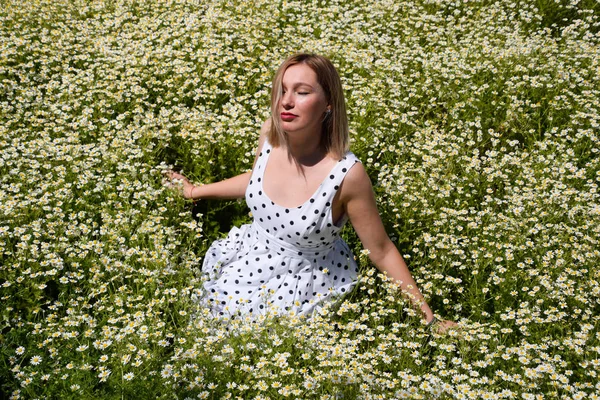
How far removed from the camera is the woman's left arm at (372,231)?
4082 mm

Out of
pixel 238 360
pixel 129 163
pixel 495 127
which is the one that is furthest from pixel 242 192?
pixel 495 127

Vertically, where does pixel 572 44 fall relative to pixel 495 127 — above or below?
above

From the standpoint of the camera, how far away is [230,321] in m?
3.94

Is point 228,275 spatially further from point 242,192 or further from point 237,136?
point 237,136

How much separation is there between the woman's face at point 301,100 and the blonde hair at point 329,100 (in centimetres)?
5

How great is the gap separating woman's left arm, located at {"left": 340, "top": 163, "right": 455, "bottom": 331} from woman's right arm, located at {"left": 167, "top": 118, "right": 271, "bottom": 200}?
1.04 metres

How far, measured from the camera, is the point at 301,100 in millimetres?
3980

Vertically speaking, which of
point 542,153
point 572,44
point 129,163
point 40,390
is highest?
point 572,44

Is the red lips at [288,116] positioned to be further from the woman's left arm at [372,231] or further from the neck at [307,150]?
the woman's left arm at [372,231]

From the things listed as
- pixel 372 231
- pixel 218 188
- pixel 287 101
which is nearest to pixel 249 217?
pixel 218 188

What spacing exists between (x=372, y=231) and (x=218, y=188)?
1.40 meters

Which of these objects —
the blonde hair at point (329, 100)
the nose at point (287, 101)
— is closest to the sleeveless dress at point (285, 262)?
the blonde hair at point (329, 100)

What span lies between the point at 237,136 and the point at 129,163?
101cm

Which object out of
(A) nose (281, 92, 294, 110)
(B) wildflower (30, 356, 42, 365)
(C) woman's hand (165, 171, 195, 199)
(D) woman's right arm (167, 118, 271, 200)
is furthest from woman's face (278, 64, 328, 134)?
(B) wildflower (30, 356, 42, 365)
